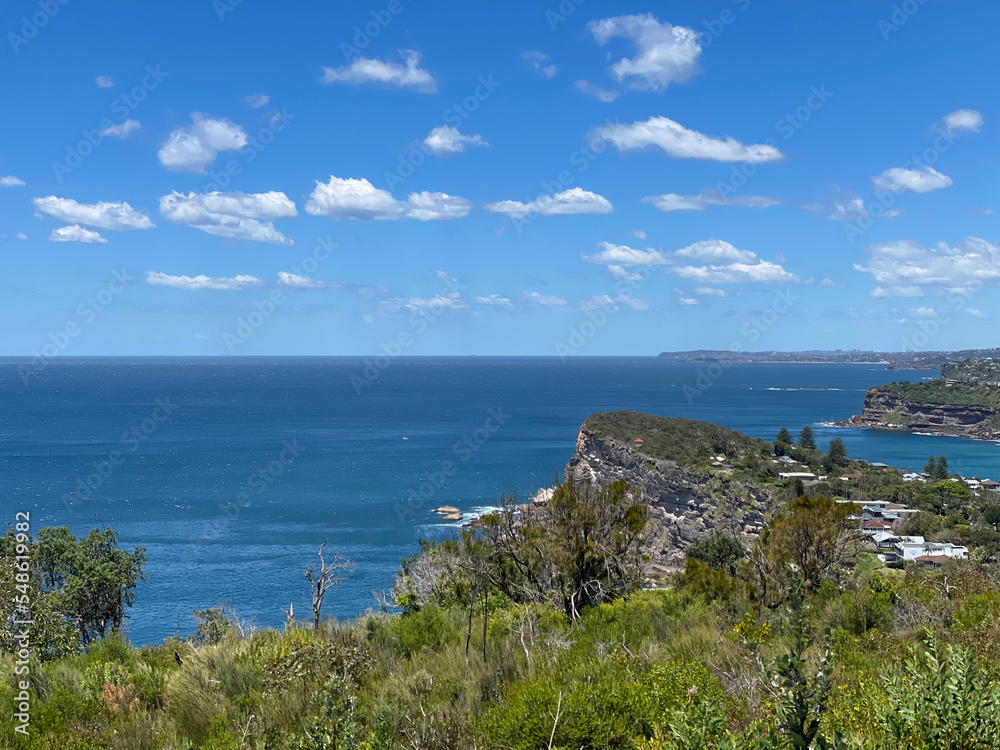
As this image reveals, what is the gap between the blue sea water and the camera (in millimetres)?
39594

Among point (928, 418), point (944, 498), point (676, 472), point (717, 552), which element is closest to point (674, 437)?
point (676, 472)

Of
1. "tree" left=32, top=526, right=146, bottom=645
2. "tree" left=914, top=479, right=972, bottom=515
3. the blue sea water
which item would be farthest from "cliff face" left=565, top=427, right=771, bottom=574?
"tree" left=32, top=526, right=146, bottom=645

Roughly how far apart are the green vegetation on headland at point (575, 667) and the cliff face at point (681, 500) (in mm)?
26336

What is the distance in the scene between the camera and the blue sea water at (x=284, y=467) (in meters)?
39.6

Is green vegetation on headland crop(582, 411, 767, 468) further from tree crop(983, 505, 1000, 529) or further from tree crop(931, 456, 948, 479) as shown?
tree crop(931, 456, 948, 479)

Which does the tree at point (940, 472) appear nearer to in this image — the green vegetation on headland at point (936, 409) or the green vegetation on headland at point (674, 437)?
the green vegetation on headland at point (674, 437)

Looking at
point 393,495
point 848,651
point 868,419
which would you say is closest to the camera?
point 848,651

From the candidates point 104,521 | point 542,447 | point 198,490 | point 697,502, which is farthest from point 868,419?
point 104,521

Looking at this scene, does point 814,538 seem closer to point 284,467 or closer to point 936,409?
point 284,467

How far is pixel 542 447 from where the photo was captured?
82062mm

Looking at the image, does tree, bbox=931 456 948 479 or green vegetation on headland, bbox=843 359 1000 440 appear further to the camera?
green vegetation on headland, bbox=843 359 1000 440

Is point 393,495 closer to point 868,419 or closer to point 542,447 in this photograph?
point 542,447

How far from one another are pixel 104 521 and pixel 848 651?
52065 millimetres

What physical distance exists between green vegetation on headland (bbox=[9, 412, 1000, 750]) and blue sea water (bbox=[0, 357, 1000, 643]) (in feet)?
14.3
